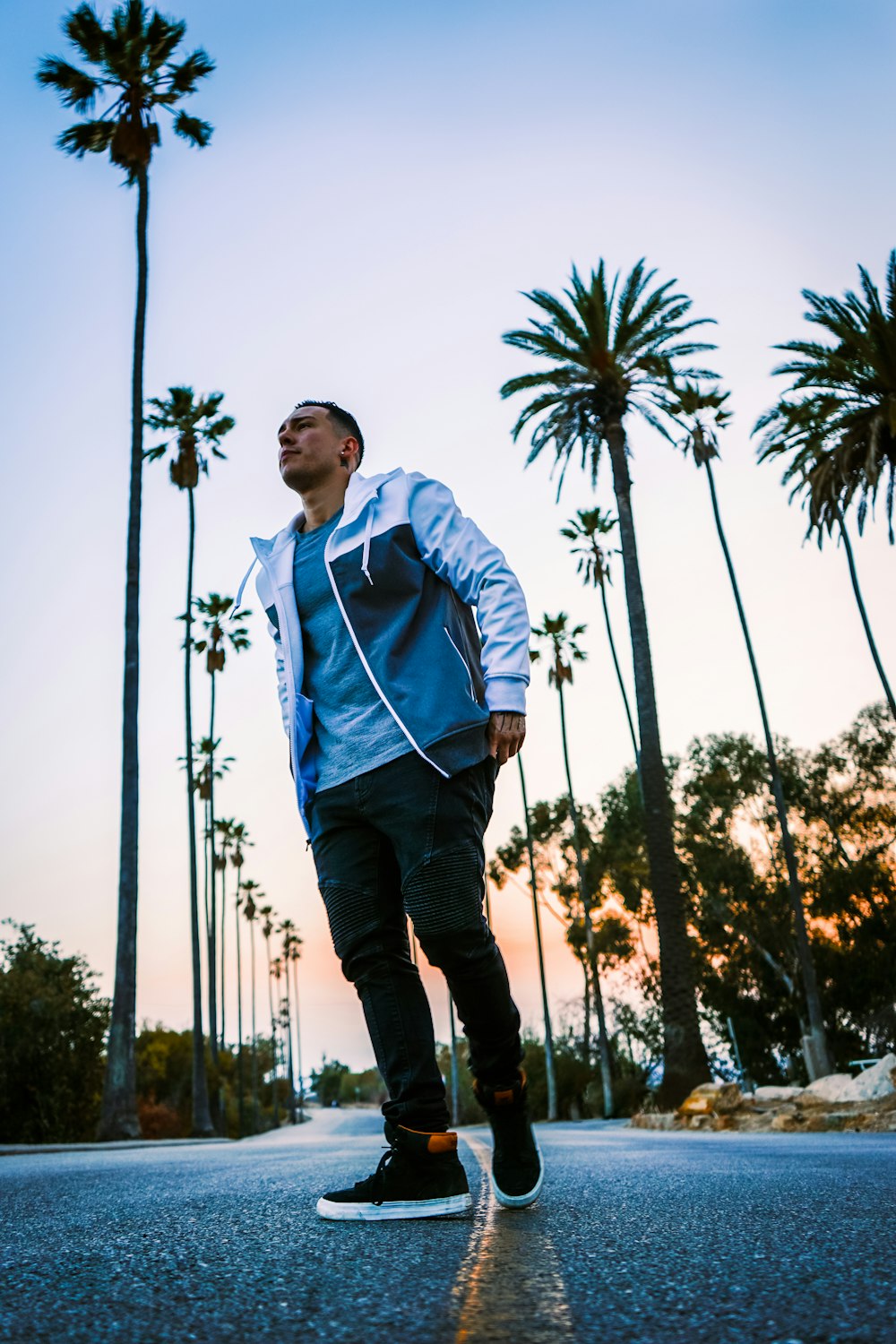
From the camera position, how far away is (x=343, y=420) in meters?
3.24

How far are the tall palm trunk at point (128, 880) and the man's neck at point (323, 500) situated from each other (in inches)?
624

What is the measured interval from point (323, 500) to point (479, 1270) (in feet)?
7.24

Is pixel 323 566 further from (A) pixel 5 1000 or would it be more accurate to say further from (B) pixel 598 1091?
(B) pixel 598 1091

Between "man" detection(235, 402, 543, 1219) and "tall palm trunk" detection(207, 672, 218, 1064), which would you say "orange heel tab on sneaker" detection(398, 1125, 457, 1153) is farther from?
"tall palm trunk" detection(207, 672, 218, 1064)

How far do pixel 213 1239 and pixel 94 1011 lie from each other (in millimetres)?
37570

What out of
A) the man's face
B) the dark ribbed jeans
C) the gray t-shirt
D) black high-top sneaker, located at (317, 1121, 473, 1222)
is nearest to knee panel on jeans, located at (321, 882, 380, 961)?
the dark ribbed jeans

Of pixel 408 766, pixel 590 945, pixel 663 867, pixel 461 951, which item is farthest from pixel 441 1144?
pixel 590 945

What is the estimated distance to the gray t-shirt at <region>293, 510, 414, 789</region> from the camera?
8.37ft

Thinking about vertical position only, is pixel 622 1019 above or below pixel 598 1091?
above

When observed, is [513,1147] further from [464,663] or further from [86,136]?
[86,136]

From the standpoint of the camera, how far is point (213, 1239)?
70.9 inches

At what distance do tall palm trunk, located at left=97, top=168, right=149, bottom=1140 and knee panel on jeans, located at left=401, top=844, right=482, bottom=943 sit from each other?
16.2 m

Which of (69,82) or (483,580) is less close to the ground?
(69,82)

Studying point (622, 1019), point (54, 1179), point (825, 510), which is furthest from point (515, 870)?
point (54, 1179)
